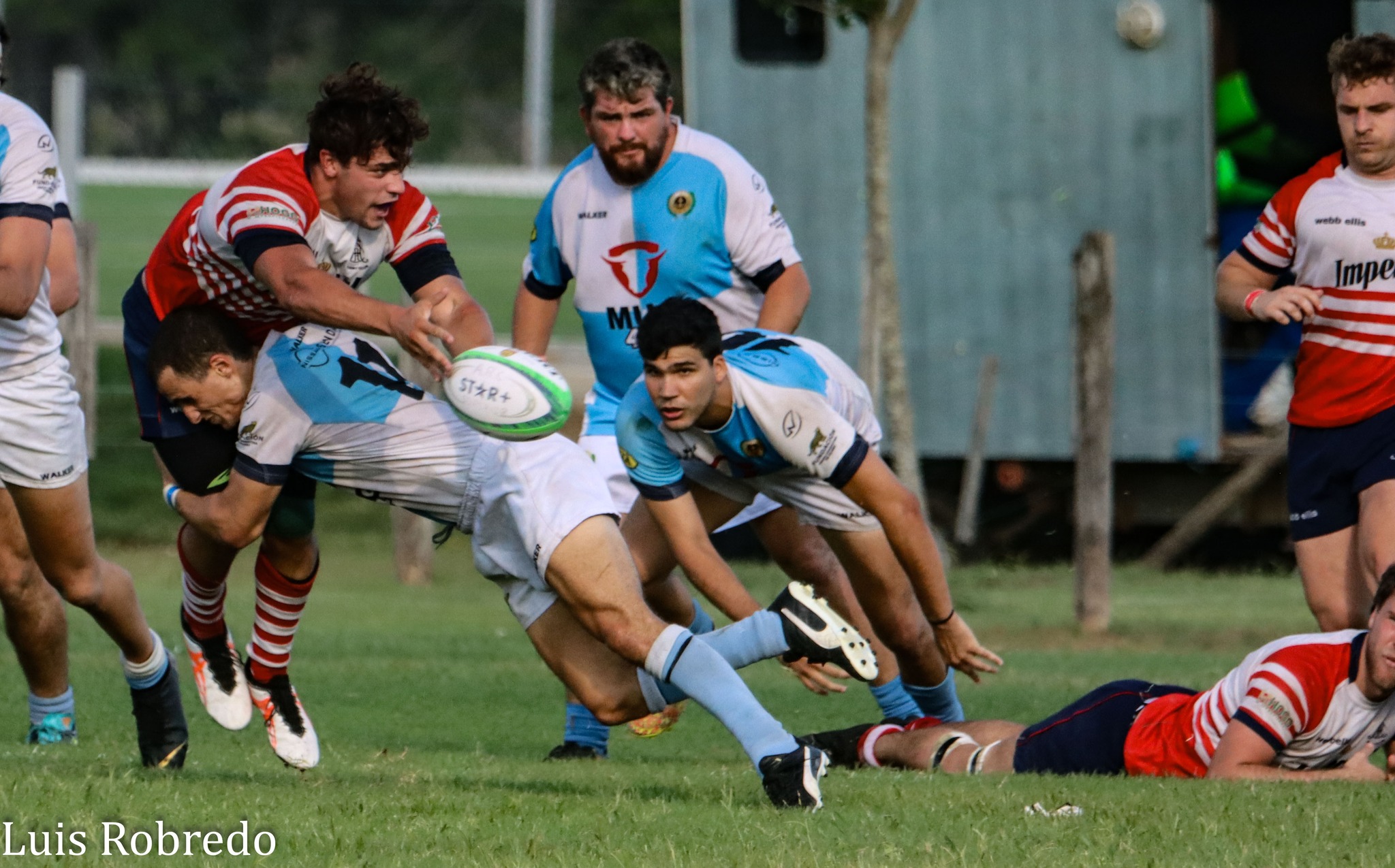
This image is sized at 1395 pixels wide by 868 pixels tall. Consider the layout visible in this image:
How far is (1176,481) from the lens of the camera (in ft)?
50.4

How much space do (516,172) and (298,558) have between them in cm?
3169

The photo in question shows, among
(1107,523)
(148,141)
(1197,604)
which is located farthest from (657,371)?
(148,141)

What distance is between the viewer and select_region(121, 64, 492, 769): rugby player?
6.09 meters

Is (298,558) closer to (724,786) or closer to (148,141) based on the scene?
(724,786)

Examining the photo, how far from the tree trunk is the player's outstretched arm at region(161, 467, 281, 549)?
23.0ft

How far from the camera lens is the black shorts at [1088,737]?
687 centimetres

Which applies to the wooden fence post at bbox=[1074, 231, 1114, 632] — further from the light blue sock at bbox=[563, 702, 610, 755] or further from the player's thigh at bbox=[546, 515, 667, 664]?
the player's thigh at bbox=[546, 515, 667, 664]

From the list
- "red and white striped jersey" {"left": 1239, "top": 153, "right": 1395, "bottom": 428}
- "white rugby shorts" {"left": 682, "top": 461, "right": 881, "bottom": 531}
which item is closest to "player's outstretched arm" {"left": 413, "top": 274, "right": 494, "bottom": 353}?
"white rugby shorts" {"left": 682, "top": 461, "right": 881, "bottom": 531}

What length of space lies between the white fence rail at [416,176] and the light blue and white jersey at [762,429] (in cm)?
2659

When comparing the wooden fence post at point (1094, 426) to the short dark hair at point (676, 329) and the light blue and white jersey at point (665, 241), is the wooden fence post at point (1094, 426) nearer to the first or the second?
the light blue and white jersey at point (665, 241)

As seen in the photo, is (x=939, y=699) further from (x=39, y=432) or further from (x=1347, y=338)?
(x=39, y=432)

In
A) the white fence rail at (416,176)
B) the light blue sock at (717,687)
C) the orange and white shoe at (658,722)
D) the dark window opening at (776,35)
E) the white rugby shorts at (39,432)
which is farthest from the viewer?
the white fence rail at (416,176)

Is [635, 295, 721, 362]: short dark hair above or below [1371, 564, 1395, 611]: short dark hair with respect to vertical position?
above

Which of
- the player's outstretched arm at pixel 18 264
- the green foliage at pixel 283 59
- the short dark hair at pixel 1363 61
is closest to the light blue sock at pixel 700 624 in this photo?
the player's outstretched arm at pixel 18 264
